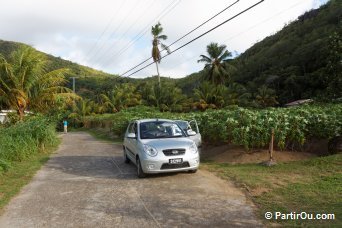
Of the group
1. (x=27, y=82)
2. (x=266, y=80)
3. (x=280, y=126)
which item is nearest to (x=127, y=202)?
(x=280, y=126)

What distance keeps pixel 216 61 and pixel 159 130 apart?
43015mm

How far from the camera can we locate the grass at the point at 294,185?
21.1ft

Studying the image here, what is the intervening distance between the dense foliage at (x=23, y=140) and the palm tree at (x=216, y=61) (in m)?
37.1

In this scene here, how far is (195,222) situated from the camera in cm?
600

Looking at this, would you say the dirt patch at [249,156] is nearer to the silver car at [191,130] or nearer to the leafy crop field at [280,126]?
the leafy crop field at [280,126]

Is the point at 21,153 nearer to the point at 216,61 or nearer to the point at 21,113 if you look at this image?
the point at 21,113

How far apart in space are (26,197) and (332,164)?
311 inches

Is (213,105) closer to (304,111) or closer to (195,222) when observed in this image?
(304,111)

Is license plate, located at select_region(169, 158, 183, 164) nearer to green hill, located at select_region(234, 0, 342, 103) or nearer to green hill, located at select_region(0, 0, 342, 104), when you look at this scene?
green hill, located at select_region(0, 0, 342, 104)

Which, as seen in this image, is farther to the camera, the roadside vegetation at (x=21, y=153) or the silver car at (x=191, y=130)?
the silver car at (x=191, y=130)

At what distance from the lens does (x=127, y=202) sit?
7406 millimetres

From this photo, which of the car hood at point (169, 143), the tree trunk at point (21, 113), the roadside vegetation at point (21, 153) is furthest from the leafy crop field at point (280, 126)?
the tree trunk at point (21, 113)

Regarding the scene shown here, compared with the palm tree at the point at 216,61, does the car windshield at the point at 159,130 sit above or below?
below

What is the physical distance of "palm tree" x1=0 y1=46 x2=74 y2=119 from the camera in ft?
60.5
